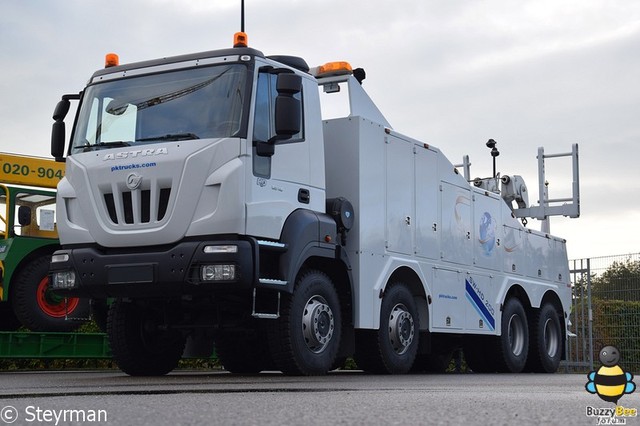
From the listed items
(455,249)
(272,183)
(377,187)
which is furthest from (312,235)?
(455,249)

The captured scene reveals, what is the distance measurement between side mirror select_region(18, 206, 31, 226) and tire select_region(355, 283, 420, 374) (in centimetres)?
547

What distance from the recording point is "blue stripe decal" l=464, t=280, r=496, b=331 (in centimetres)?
1317

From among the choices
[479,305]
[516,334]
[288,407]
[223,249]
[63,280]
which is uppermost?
[223,249]

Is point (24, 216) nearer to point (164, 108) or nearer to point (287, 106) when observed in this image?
point (164, 108)

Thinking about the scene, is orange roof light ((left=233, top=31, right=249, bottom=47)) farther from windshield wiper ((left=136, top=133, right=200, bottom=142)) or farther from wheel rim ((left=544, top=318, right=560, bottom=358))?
wheel rim ((left=544, top=318, right=560, bottom=358))

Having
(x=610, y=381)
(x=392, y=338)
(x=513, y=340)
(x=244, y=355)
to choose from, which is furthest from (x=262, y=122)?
(x=513, y=340)

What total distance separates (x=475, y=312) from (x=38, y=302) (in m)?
5.93

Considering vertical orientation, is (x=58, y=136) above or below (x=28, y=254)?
above

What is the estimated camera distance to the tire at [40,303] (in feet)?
44.0

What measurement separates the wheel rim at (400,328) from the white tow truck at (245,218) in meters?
0.02

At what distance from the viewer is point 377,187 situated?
11.1 m

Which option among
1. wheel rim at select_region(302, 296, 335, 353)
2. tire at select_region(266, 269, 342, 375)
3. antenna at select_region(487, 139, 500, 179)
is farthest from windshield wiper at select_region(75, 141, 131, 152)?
antenna at select_region(487, 139, 500, 179)

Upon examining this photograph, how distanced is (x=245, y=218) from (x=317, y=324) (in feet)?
4.81

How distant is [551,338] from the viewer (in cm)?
1599
